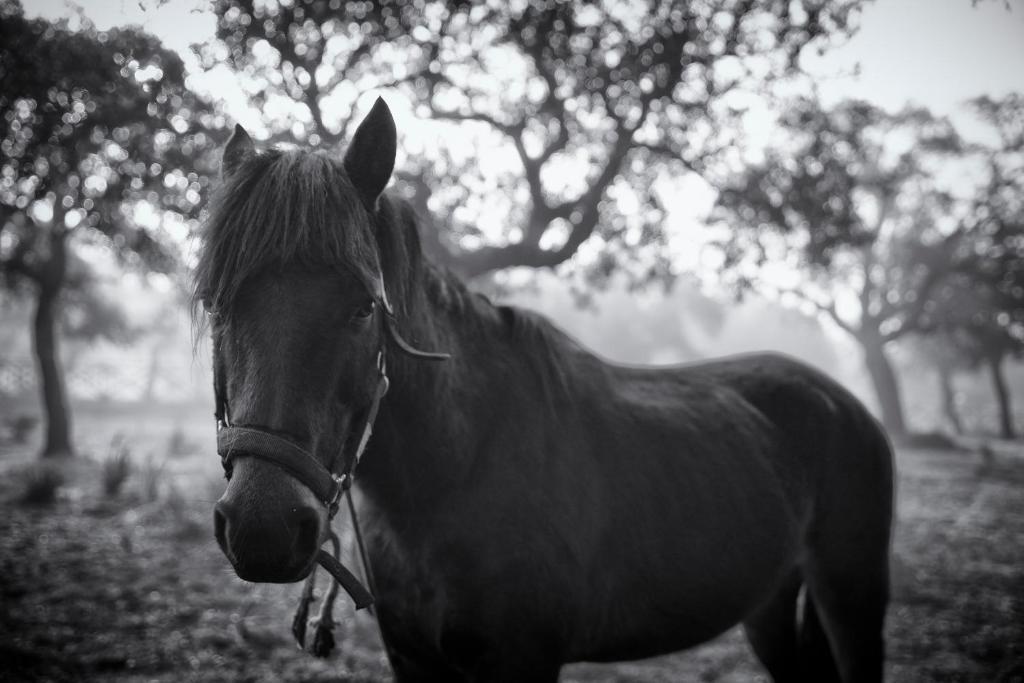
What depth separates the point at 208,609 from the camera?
17.3 ft

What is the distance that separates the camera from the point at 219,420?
5.32ft

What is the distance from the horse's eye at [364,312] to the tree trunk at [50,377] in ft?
50.5

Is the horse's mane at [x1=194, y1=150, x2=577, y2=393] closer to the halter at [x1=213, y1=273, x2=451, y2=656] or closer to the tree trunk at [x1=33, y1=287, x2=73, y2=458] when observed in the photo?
the halter at [x1=213, y1=273, x2=451, y2=656]

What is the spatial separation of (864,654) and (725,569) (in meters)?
1.41

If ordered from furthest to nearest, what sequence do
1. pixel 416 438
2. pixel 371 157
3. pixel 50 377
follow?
pixel 50 377, pixel 416 438, pixel 371 157

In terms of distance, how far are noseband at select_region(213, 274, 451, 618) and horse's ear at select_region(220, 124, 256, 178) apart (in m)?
0.79

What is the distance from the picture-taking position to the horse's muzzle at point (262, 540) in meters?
1.29

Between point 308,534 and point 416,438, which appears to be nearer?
point 308,534

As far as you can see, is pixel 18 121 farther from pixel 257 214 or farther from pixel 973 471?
pixel 973 471

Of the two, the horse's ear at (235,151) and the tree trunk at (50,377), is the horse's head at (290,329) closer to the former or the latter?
the horse's ear at (235,151)

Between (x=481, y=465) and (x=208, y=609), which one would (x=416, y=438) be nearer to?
(x=481, y=465)

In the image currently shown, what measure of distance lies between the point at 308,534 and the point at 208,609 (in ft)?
16.3

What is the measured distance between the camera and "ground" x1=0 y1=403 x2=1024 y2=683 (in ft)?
14.0

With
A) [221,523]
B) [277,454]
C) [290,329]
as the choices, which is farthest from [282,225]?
[221,523]
